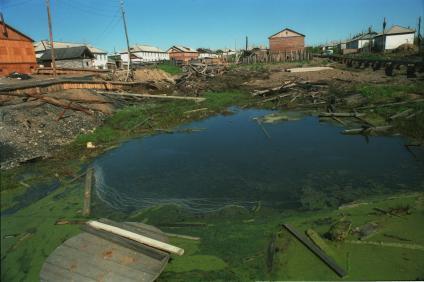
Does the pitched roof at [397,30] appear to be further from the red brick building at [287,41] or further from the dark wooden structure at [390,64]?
the red brick building at [287,41]

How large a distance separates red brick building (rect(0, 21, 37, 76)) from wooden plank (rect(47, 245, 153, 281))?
1547 inches

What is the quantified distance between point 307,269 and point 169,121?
12963 mm

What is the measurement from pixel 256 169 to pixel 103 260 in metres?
6.40

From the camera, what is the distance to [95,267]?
15.7 feet

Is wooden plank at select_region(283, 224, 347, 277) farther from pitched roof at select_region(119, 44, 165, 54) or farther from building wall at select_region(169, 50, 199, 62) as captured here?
pitched roof at select_region(119, 44, 165, 54)

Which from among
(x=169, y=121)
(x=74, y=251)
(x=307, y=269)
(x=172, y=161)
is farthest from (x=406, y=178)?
(x=169, y=121)

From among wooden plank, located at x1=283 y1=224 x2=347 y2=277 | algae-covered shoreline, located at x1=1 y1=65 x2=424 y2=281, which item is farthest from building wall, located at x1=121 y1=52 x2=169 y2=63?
wooden plank, located at x1=283 y1=224 x2=347 y2=277

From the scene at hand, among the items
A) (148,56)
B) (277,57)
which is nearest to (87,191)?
(277,57)

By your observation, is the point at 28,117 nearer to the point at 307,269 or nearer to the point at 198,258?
the point at 198,258

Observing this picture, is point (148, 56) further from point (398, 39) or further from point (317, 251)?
point (317, 251)

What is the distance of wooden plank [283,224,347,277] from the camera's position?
523 centimetres

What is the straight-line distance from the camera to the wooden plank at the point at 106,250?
4789 mm

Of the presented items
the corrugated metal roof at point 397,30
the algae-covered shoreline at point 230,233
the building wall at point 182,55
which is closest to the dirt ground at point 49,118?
the algae-covered shoreline at point 230,233

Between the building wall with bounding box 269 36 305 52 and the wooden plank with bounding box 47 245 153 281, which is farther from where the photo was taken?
the building wall with bounding box 269 36 305 52
